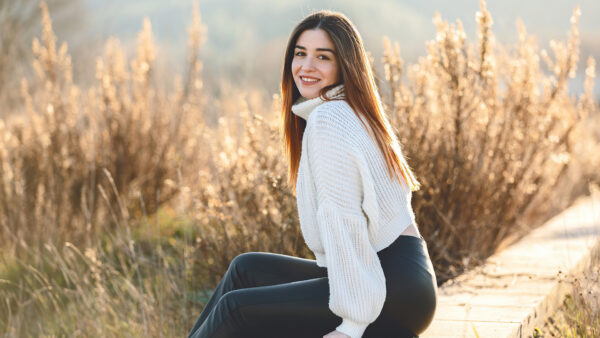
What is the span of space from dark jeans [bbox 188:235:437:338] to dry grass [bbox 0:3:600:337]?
837mm

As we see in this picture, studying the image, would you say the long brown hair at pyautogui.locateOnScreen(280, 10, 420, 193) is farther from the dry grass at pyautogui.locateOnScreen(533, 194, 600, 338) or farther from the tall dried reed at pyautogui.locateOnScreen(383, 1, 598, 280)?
the tall dried reed at pyautogui.locateOnScreen(383, 1, 598, 280)

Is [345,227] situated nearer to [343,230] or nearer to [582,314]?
[343,230]

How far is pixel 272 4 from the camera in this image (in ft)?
119

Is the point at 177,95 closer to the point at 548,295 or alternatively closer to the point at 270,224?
the point at 270,224

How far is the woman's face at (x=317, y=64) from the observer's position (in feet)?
7.34

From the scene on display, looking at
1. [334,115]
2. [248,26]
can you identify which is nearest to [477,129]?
[334,115]

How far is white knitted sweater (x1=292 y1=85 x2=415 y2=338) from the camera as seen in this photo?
184 centimetres

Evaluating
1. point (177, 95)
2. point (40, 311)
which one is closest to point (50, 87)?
point (177, 95)

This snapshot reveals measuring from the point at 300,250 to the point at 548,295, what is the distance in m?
1.19

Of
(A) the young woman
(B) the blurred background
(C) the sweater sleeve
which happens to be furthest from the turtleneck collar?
(B) the blurred background

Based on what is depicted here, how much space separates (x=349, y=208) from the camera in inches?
74.8

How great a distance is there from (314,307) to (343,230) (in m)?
0.27

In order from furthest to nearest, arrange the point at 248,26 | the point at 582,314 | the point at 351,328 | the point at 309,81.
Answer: the point at 248,26 < the point at 582,314 < the point at 309,81 < the point at 351,328

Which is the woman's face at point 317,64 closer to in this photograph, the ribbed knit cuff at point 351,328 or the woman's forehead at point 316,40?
the woman's forehead at point 316,40
